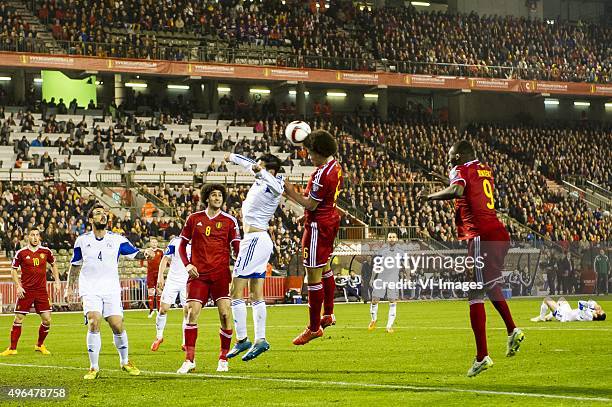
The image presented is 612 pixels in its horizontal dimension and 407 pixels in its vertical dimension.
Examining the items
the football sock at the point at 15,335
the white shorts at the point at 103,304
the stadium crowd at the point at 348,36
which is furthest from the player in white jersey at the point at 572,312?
the stadium crowd at the point at 348,36

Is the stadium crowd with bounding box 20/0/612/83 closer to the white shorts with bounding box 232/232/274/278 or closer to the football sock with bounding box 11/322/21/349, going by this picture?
the football sock with bounding box 11/322/21/349

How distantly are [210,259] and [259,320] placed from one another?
1153 millimetres

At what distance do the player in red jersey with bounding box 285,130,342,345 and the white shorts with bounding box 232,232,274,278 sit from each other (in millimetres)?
772

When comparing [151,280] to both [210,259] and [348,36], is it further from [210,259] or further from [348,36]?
[348,36]

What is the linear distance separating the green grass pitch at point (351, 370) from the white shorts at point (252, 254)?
146 cm

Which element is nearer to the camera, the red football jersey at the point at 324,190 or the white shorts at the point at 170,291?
the red football jersey at the point at 324,190

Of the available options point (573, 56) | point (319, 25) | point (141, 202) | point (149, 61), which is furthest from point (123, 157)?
point (573, 56)

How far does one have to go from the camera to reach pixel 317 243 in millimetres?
14773

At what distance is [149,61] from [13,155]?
10.7 metres

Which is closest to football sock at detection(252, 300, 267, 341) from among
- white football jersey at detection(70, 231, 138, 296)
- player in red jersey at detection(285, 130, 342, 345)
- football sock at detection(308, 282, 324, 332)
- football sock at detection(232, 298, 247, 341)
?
football sock at detection(232, 298, 247, 341)

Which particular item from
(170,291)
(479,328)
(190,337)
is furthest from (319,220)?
(170,291)

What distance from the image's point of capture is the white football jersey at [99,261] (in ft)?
50.0

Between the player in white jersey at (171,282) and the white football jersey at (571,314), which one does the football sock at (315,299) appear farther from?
the white football jersey at (571,314)

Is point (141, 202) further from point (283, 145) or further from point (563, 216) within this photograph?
point (563, 216)
